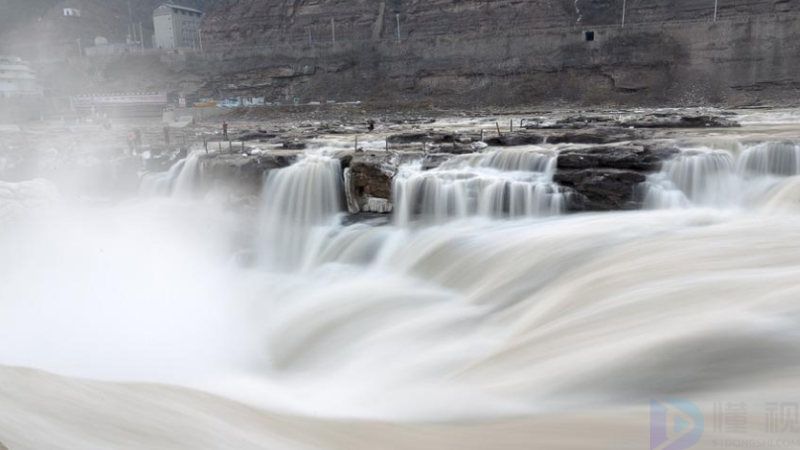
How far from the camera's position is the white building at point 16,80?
49.2 metres

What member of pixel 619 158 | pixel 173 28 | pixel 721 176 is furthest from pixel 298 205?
pixel 173 28

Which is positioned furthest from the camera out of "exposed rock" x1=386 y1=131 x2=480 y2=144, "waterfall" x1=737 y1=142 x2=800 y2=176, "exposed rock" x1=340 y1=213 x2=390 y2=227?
"exposed rock" x1=386 y1=131 x2=480 y2=144

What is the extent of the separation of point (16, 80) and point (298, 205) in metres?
50.1

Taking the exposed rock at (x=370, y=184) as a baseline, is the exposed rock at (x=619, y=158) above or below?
above

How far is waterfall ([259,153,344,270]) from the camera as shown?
12.2 meters

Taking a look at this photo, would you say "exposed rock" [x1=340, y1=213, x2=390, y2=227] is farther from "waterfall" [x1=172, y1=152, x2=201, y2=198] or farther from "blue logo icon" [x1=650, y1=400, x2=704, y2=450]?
"blue logo icon" [x1=650, y1=400, x2=704, y2=450]

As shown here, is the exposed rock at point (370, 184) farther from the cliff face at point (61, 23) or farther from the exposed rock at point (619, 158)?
the cliff face at point (61, 23)

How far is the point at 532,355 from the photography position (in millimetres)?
6094

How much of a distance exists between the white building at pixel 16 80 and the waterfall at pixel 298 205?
44591 mm

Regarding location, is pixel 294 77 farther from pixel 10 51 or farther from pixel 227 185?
pixel 10 51

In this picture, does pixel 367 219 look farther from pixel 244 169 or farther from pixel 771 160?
pixel 771 160

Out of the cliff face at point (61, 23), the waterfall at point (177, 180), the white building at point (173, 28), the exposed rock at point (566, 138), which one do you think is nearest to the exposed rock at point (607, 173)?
the exposed rock at point (566, 138)

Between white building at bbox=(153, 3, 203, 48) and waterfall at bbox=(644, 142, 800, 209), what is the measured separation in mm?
66802

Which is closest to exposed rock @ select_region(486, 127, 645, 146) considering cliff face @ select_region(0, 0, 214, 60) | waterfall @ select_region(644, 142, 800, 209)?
waterfall @ select_region(644, 142, 800, 209)
